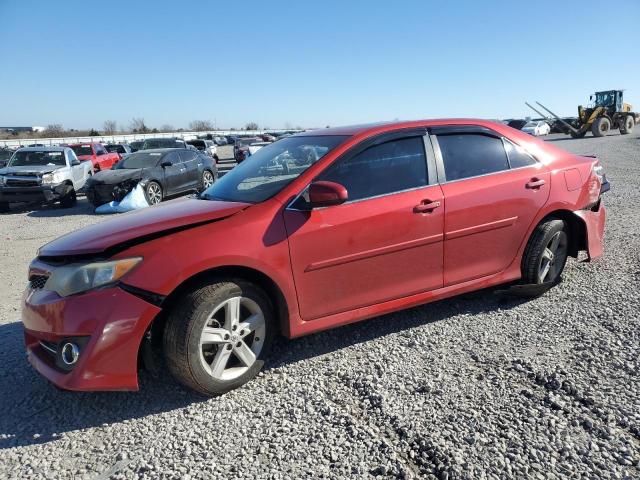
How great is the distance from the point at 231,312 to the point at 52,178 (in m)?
11.6

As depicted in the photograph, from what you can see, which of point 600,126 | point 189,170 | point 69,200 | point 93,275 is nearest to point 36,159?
point 69,200

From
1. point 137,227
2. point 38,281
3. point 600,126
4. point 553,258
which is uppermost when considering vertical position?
point 137,227

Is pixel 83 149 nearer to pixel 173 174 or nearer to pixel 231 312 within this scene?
pixel 173 174

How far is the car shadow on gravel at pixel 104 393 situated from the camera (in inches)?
114

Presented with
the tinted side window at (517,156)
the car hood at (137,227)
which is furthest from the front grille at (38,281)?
the tinted side window at (517,156)

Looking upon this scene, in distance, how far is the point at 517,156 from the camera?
166 inches

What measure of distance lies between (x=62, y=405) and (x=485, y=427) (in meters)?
2.58

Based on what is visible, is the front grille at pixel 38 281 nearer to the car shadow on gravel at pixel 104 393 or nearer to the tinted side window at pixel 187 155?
the car shadow on gravel at pixel 104 393

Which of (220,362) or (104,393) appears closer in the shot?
(220,362)

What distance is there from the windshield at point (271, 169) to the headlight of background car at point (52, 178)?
1016 centimetres

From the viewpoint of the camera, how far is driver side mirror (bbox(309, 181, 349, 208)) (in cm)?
314

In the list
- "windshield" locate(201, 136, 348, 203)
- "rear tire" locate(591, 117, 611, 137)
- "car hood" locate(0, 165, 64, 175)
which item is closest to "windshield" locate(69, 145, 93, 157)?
"car hood" locate(0, 165, 64, 175)

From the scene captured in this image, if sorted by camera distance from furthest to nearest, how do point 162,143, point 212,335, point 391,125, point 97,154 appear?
point 162,143 < point 97,154 < point 391,125 < point 212,335

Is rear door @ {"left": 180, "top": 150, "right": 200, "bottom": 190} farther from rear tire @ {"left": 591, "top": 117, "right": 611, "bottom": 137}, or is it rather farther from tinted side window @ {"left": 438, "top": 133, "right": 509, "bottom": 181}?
rear tire @ {"left": 591, "top": 117, "right": 611, "bottom": 137}
